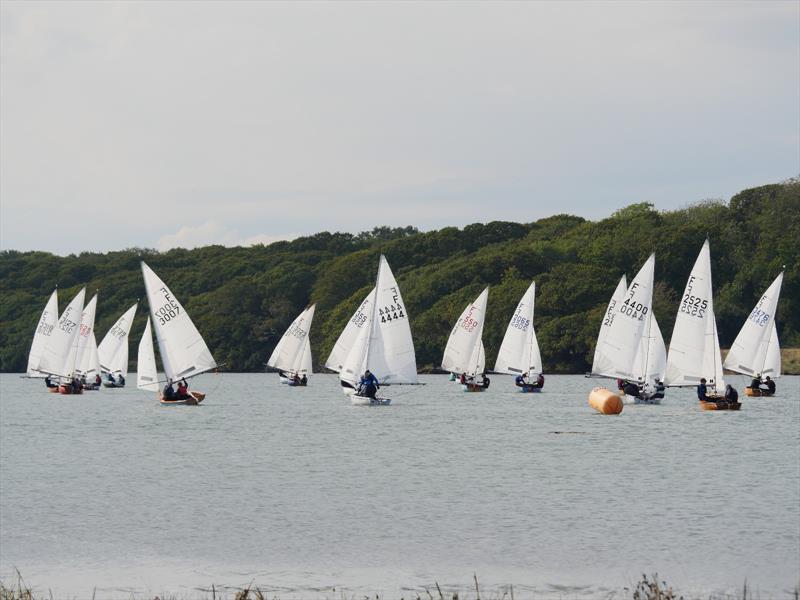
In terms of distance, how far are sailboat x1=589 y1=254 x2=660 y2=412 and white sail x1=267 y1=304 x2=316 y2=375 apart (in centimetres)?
3314

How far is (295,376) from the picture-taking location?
312ft

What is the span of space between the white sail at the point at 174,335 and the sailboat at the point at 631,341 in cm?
1897

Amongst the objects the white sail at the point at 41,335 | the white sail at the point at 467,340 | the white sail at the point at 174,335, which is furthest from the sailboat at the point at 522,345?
the white sail at the point at 41,335

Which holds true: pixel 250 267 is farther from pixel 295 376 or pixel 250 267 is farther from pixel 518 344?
pixel 518 344

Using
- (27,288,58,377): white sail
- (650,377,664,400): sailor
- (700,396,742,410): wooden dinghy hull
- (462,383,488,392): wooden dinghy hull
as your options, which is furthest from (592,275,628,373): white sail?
(27,288,58,377): white sail

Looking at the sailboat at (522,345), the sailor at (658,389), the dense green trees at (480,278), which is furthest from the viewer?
the dense green trees at (480,278)

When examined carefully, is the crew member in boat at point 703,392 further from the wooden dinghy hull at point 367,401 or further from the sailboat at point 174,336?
the sailboat at point 174,336

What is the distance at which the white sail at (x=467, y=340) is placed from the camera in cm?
8325

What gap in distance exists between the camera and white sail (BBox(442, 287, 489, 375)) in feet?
273

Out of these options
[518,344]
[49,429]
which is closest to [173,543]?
[49,429]

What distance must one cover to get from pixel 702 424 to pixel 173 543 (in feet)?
108

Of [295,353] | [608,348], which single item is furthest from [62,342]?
[608,348]

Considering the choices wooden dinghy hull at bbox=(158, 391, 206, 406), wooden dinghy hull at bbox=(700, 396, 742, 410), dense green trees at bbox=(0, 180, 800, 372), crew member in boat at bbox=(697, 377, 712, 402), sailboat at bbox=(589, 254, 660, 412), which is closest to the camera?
wooden dinghy hull at bbox=(700, 396, 742, 410)

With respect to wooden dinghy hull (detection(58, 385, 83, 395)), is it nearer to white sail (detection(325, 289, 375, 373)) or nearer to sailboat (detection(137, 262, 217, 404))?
white sail (detection(325, 289, 375, 373))
